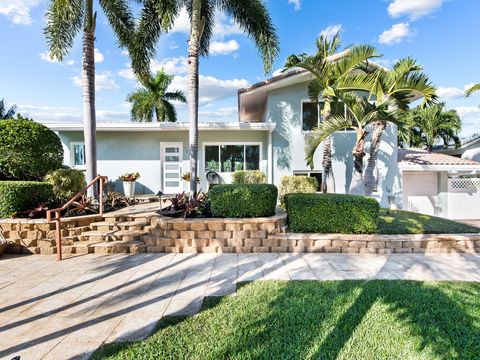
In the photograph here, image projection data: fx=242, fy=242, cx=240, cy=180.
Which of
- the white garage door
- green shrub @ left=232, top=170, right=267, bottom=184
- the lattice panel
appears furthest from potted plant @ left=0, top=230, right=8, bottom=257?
the lattice panel

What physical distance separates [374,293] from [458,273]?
2203mm

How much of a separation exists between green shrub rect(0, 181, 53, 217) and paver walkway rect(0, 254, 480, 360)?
1.26m

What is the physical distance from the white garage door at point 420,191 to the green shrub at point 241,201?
29.8 feet

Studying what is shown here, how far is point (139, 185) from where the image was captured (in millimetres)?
11258

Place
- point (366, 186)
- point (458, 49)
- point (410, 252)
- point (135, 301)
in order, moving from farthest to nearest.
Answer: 1. point (458, 49)
2. point (366, 186)
3. point (410, 252)
4. point (135, 301)

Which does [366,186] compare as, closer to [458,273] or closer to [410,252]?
[410,252]

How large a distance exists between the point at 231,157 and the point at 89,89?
6050 millimetres

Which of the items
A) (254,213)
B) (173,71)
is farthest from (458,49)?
(173,71)

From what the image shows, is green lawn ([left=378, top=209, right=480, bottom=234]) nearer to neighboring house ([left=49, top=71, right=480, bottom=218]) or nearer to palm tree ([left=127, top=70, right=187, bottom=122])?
neighboring house ([left=49, top=71, right=480, bottom=218])

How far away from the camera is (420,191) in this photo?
38.0ft

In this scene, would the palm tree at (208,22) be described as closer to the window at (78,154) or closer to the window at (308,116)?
the window at (308,116)

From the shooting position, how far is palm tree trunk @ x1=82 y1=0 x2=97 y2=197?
7031mm

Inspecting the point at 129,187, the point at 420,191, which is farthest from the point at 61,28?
the point at 420,191

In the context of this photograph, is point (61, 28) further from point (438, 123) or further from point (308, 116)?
point (438, 123)
